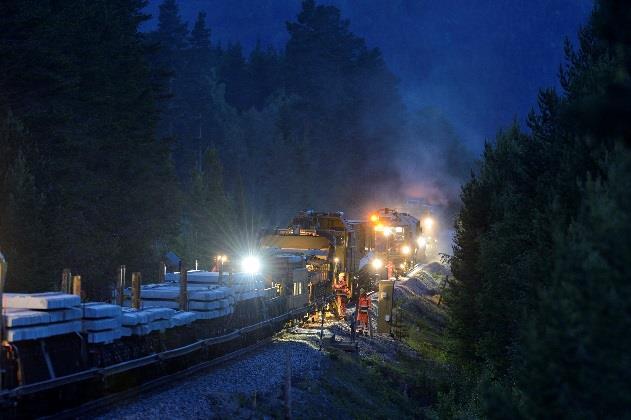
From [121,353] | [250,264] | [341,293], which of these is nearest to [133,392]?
[121,353]

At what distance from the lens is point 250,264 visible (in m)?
29.1

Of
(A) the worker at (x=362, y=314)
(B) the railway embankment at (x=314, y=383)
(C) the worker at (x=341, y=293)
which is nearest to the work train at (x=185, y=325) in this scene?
(C) the worker at (x=341, y=293)

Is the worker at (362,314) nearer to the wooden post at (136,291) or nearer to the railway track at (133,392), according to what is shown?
the railway track at (133,392)

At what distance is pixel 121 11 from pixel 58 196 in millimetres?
20642

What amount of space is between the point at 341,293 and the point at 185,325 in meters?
19.0

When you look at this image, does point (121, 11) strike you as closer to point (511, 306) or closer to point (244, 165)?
point (511, 306)

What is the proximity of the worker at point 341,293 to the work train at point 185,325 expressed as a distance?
0.73 ft

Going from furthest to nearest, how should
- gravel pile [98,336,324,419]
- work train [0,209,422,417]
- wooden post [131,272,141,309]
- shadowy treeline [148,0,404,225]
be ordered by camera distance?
shadowy treeline [148,0,404,225] < wooden post [131,272,141,309] < gravel pile [98,336,324,419] < work train [0,209,422,417]

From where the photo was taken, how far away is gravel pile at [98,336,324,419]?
15562 millimetres

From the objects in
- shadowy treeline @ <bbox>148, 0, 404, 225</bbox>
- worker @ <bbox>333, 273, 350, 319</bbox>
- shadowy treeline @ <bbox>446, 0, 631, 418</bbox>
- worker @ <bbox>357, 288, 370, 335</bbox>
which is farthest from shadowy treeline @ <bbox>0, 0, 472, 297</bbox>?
shadowy treeline @ <bbox>446, 0, 631, 418</bbox>

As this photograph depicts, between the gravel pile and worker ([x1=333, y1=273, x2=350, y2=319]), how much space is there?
13.6 meters

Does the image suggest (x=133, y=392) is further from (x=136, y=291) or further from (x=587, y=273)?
(x=587, y=273)

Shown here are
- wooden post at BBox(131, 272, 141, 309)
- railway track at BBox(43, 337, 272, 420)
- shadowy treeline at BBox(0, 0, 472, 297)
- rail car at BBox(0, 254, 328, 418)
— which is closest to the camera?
rail car at BBox(0, 254, 328, 418)

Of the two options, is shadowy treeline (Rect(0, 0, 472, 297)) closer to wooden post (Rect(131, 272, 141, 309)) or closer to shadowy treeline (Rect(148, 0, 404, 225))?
shadowy treeline (Rect(148, 0, 404, 225))
